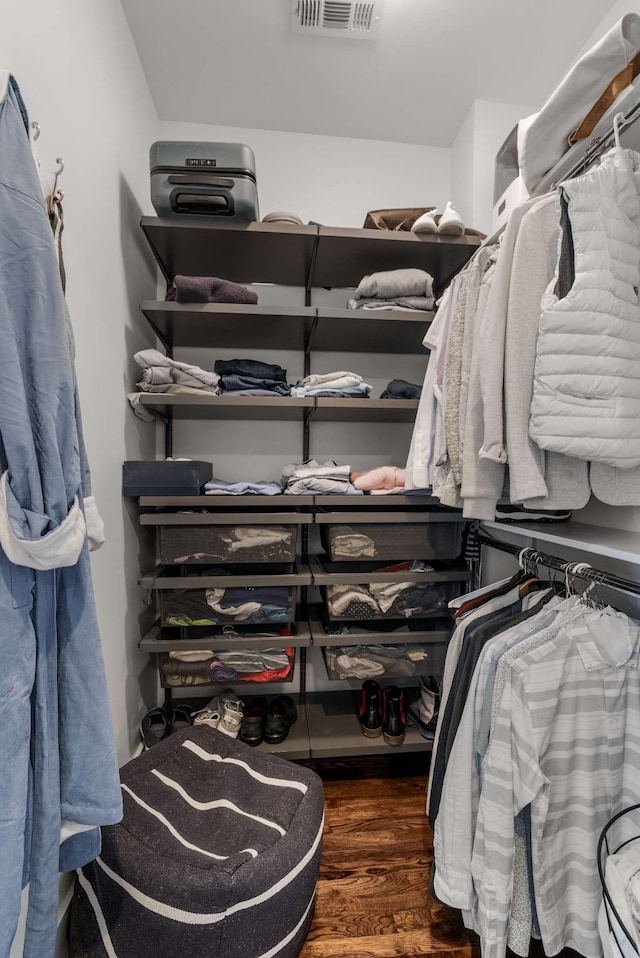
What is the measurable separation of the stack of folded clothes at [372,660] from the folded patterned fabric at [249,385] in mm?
968

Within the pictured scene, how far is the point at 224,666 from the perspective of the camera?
1.54 meters

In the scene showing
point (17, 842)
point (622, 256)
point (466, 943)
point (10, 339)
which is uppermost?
point (622, 256)

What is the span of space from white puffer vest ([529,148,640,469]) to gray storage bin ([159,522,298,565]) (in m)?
0.92

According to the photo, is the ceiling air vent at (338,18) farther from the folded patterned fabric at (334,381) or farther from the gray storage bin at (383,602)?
the gray storage bin at (383,602)

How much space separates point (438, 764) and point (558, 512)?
80 centimetres

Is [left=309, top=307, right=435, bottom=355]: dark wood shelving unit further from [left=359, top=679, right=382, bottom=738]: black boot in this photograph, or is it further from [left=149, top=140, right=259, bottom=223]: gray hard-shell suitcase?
[left=359, top=679, right=382, bottom=738]: black boot

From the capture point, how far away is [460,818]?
1.01m

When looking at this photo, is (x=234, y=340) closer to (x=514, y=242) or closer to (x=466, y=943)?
(x=514, y=242)

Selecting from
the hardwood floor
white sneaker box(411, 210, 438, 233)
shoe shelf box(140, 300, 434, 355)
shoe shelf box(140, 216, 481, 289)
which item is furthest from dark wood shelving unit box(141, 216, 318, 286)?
the hardwood floor

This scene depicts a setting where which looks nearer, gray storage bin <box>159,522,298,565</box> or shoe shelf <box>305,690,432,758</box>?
gray storage bin <box>159,522,298,565</box>

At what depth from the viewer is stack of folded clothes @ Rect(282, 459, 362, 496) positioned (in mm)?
1523

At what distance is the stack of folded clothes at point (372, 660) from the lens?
1592 mm

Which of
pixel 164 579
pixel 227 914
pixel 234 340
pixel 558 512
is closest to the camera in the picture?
pixel 227 914

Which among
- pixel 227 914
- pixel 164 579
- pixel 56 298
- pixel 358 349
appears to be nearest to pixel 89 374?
pixel 56 298
